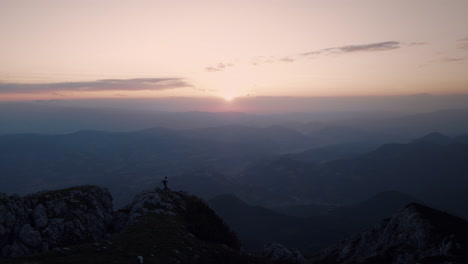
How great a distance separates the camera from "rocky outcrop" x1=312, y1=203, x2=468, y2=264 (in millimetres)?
37219

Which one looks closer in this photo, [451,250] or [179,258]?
[179,258]

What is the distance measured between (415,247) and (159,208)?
45.7 metres

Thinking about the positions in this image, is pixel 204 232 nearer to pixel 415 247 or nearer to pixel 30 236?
pixel 30 236

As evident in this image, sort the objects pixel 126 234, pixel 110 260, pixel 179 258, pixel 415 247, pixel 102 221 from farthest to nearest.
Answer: pixel 102 221 < pixel 415 247 < pixel 126 234 < pixel 179 258 < pixel 110 260

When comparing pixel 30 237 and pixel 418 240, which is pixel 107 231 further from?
pixel 418 240

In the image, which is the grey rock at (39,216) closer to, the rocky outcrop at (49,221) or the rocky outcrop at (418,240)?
the rocky outcrop at (49,221)

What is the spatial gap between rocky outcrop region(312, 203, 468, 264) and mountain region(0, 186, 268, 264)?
23.3 meters

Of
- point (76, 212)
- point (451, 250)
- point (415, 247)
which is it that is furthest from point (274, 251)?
point (76, 212)

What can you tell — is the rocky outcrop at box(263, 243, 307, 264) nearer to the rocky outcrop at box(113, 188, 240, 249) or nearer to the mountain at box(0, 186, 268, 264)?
the rocky outcrop at box(113, 188, 240, 249)

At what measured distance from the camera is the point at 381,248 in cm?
5347

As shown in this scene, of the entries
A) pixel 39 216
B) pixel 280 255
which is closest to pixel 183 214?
pixel 39 216

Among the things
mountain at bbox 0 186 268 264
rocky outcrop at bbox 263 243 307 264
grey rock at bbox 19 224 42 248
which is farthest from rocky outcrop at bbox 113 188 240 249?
grey rock at bbox 19 224 42 248

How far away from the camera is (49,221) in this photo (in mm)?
44719

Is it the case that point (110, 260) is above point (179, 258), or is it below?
above
